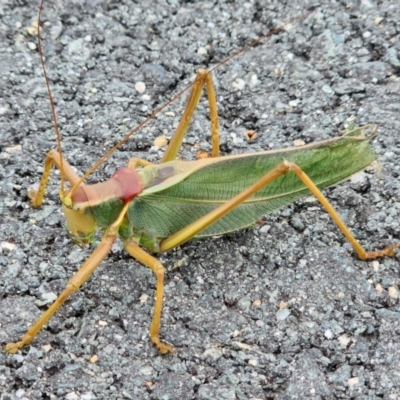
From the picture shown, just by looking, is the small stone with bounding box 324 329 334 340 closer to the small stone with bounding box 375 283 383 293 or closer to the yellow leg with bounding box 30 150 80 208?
the small stone with bounding box 375 283 383 293

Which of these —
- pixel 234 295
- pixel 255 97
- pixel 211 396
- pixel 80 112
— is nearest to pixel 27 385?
pixel 211 396

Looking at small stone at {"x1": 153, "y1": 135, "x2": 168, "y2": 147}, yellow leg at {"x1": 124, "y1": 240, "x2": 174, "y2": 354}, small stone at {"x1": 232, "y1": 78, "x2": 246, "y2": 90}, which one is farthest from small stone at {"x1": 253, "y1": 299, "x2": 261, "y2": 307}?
small stone at {"x1": 232, "y1": 78, "x2": 246, "y2": 90}

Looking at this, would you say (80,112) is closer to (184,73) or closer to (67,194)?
(184,73)

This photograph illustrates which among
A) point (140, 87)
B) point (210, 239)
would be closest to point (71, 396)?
point (210, 239)

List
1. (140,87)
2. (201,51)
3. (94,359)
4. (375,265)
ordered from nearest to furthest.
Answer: (94,359)
(375,265)
(140,87)
(201,51)

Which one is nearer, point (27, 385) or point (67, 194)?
point (27, 385)

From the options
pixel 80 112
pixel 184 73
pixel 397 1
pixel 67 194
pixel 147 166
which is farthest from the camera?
pixel 397 1

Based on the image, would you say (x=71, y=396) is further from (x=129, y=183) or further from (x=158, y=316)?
(x=129, y=183)
